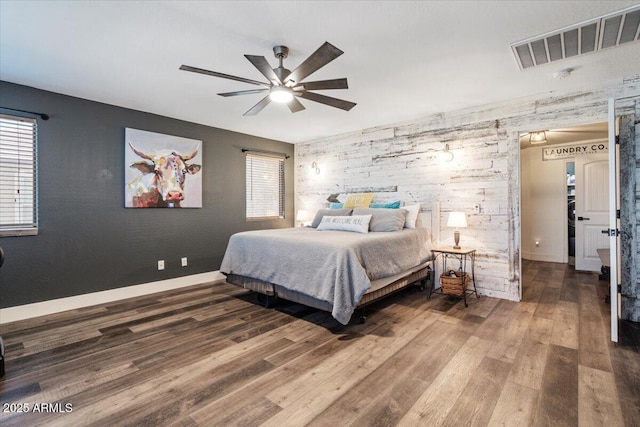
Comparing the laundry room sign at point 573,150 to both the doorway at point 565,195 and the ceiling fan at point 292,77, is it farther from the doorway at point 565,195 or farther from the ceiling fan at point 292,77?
the ceiling fan at point 292,77

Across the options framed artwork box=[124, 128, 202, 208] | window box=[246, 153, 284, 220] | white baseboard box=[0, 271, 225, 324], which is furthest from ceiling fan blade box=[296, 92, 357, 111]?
white baseboard box=[0, 271, 225, 324]

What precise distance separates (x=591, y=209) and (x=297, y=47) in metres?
5.93

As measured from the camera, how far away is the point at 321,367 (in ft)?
7.27

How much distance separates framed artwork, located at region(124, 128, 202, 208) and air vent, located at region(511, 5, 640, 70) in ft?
13.7

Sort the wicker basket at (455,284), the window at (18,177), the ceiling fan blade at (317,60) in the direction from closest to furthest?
the ceiling fan blade at (317,60)
the window at (18,177)
the wicker basket at (455,284)

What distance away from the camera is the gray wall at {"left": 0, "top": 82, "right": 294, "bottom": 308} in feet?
10.9

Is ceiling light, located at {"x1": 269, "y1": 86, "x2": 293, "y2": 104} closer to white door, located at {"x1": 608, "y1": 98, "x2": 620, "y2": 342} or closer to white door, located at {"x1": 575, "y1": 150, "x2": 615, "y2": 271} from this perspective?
white door, located at {"x1": 608, "y1": 98, "x2": 620, "y2": 342}

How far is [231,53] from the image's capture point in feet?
8.52

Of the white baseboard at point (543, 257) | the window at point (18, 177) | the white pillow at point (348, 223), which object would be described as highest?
the window at point (18, 177)

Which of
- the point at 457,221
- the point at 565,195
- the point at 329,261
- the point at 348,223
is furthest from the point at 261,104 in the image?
the point at 565,195

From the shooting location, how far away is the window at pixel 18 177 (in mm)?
3176

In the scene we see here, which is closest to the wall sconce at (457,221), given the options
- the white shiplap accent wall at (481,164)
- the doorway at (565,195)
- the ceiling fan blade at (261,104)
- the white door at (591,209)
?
the white shiplap accent wall at (481,164)

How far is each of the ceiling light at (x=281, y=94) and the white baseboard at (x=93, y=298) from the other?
10.3ft

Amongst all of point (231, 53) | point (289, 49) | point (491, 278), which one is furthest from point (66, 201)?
point (491, 278)
